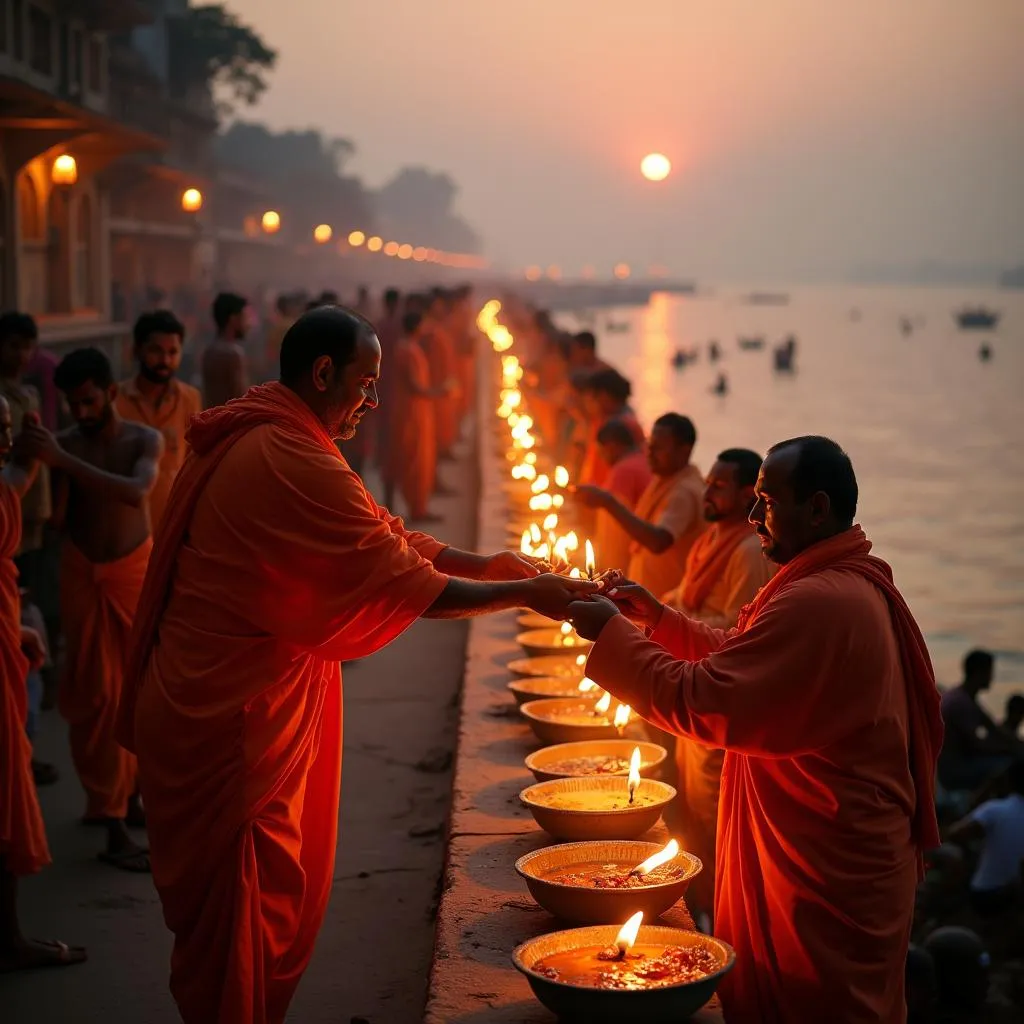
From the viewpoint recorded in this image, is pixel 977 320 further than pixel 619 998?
Yes

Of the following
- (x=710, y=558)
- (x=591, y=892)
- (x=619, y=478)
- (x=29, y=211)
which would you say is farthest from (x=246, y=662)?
(x=29, y=211)

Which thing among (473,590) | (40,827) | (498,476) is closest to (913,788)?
(473,590)

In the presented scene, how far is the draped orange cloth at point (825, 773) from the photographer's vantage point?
3314 millimetres

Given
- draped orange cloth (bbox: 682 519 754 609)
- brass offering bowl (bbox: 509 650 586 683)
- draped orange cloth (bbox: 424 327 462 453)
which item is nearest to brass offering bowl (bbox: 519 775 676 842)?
draped orange cloth (bbox: 682 519 754 609)

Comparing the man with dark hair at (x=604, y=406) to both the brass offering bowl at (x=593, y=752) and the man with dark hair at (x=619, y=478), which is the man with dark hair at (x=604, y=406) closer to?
the man with dark hair at (x=619, y=478)

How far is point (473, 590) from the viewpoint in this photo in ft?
12.8

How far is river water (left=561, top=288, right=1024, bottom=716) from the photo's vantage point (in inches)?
1230

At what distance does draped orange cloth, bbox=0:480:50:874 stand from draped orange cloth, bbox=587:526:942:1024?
2528 millimetres

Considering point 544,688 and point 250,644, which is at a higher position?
point 250,644

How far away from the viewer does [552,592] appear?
4.04 m

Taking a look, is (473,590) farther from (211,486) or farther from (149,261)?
(149,261)

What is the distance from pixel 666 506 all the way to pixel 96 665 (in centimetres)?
255

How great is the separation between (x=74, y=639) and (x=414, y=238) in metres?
188

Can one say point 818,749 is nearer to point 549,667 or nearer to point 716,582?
point 716,582
